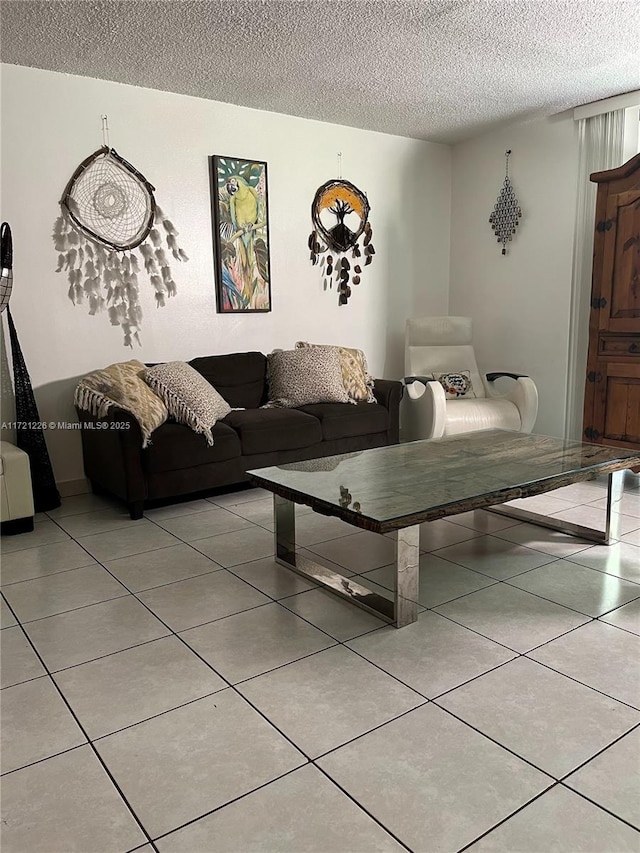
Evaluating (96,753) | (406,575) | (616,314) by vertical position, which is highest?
(616,314)

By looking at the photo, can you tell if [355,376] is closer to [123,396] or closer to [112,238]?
[123,396]

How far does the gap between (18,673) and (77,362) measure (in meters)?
2.34

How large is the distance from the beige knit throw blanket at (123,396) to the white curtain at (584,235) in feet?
9.88

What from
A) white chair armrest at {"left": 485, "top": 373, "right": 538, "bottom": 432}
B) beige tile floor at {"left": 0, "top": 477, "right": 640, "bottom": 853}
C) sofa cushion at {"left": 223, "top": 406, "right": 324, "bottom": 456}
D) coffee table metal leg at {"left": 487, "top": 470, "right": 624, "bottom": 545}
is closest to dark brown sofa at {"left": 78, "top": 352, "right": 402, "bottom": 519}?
sofa cushion at {"left": 223, "top": 406, "right": 324, "bottom": 456}

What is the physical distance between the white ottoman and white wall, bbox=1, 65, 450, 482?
683 mm

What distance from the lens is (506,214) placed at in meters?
5.23

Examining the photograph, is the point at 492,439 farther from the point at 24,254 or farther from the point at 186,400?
the point at 24,254

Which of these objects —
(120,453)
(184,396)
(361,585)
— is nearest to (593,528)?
(361,585)

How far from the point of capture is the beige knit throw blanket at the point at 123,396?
3.53 meters

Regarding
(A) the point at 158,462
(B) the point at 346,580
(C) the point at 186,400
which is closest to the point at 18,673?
(B) the point at 346,580

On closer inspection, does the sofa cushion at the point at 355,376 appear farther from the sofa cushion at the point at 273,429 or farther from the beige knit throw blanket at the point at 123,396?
the beige knit throw blanket at the point at 123,396

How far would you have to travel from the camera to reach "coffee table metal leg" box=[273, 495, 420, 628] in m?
2.29

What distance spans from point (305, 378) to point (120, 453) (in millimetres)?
1414

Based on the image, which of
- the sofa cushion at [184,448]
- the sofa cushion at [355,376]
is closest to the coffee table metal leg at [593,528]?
the sofa cushion at [355,376]
